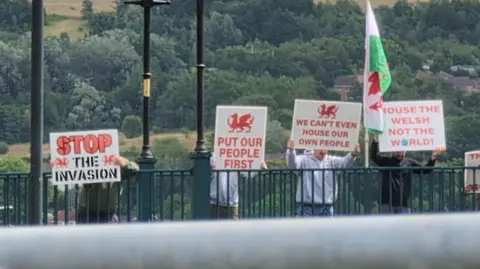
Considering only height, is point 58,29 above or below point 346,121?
above

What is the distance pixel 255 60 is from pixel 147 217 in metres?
15.7

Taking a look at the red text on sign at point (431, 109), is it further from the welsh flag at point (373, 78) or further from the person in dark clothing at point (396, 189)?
the person in dark clothing at point (396, 189)

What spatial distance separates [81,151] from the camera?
47.4 feet

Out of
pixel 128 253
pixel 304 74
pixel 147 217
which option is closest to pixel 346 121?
pixel 147 217

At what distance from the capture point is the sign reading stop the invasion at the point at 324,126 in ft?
51.4

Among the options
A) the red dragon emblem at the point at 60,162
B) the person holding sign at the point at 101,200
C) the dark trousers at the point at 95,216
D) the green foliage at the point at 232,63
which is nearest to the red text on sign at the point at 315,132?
the person holding sign at the point at 101,200

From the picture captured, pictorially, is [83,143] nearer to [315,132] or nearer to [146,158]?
[146,158]

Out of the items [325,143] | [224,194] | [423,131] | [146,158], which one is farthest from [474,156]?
[146,158]

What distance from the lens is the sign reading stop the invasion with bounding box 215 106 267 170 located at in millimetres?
15516

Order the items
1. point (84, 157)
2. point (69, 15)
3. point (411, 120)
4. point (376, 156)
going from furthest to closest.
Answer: point (69, 15) < point (376, 156) < point (411, 120) < point (84, 157)

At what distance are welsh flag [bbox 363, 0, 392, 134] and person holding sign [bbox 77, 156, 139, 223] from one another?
4.06 metres

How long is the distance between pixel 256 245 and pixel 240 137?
11.4m

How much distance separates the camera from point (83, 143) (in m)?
14.5

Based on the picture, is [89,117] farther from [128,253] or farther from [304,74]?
[128,253]
